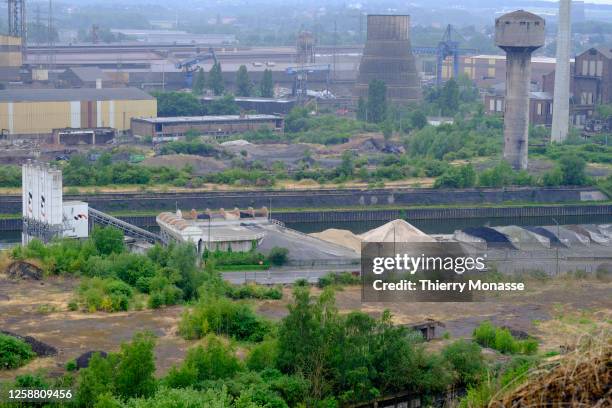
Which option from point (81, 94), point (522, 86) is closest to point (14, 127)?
point (81, 94)

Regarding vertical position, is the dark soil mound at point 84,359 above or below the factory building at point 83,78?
below

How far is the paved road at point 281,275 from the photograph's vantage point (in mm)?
9766

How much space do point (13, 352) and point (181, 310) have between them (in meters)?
1.75

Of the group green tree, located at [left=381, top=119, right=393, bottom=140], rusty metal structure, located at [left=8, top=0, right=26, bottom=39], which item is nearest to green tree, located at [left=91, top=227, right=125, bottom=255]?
green tree, located at [left=381, top=119, right=393, bottom=140]

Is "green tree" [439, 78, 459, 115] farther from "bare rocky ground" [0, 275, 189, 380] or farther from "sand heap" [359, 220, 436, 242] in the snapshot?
"bare rocky ground" [0, 275, 189, 380]

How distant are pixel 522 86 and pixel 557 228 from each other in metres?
5.29

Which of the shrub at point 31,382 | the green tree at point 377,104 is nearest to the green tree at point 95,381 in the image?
the shrub at point 31,382

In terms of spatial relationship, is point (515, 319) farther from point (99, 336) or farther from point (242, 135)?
point (242, 135)

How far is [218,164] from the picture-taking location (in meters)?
17.7

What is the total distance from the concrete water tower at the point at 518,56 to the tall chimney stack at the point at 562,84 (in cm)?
374

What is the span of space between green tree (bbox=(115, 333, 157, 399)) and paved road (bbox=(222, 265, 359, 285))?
362 centimetres

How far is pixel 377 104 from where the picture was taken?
76.5 feet

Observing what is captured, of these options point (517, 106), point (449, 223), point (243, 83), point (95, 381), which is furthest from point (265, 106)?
point (95, 381)

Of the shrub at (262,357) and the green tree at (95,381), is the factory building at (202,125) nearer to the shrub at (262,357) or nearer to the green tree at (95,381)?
the shrub at (262,357)
